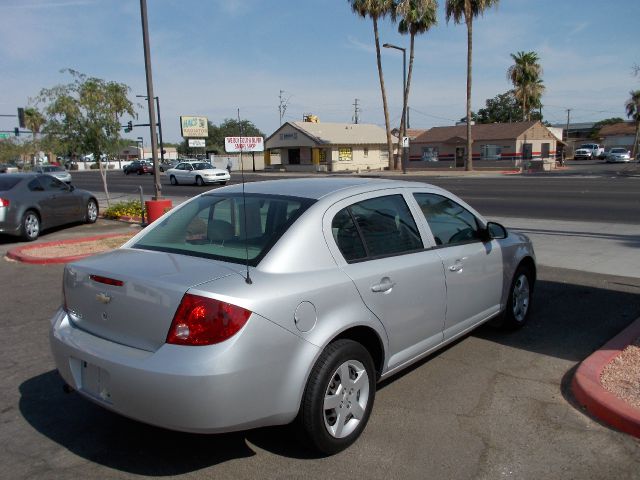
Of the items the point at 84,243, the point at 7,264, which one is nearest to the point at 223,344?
the point at 7,264

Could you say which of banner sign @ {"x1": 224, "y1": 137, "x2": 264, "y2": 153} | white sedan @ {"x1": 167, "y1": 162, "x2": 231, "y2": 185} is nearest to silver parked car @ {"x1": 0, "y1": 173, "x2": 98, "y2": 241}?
banner sign @ {"x1": 224, "y1": 137, "x2": 264, "y2": 153}

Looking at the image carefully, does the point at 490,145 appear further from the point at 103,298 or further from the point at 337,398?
the point at 103,298

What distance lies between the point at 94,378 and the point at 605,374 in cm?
357

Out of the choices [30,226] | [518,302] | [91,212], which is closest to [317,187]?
[518,302]

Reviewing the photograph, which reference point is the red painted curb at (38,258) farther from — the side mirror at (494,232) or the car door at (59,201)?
the side mirror at (494,232)

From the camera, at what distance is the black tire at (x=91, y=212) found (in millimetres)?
14617

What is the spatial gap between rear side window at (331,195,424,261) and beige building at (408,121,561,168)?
5033 cm

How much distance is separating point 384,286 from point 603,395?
5.63 feet

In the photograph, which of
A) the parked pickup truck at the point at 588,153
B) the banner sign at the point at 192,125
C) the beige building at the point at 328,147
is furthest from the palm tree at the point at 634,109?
the banner sign at the point at 192,125

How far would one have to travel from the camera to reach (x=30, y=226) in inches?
481

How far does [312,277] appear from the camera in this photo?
3303 millimetres

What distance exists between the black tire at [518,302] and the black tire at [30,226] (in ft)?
33.6

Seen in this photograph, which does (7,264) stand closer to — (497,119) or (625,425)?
(625,425)

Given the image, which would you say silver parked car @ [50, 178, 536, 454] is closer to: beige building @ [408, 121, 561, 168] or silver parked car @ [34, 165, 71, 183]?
silver parked car @ [34, 165, 71, 183]
